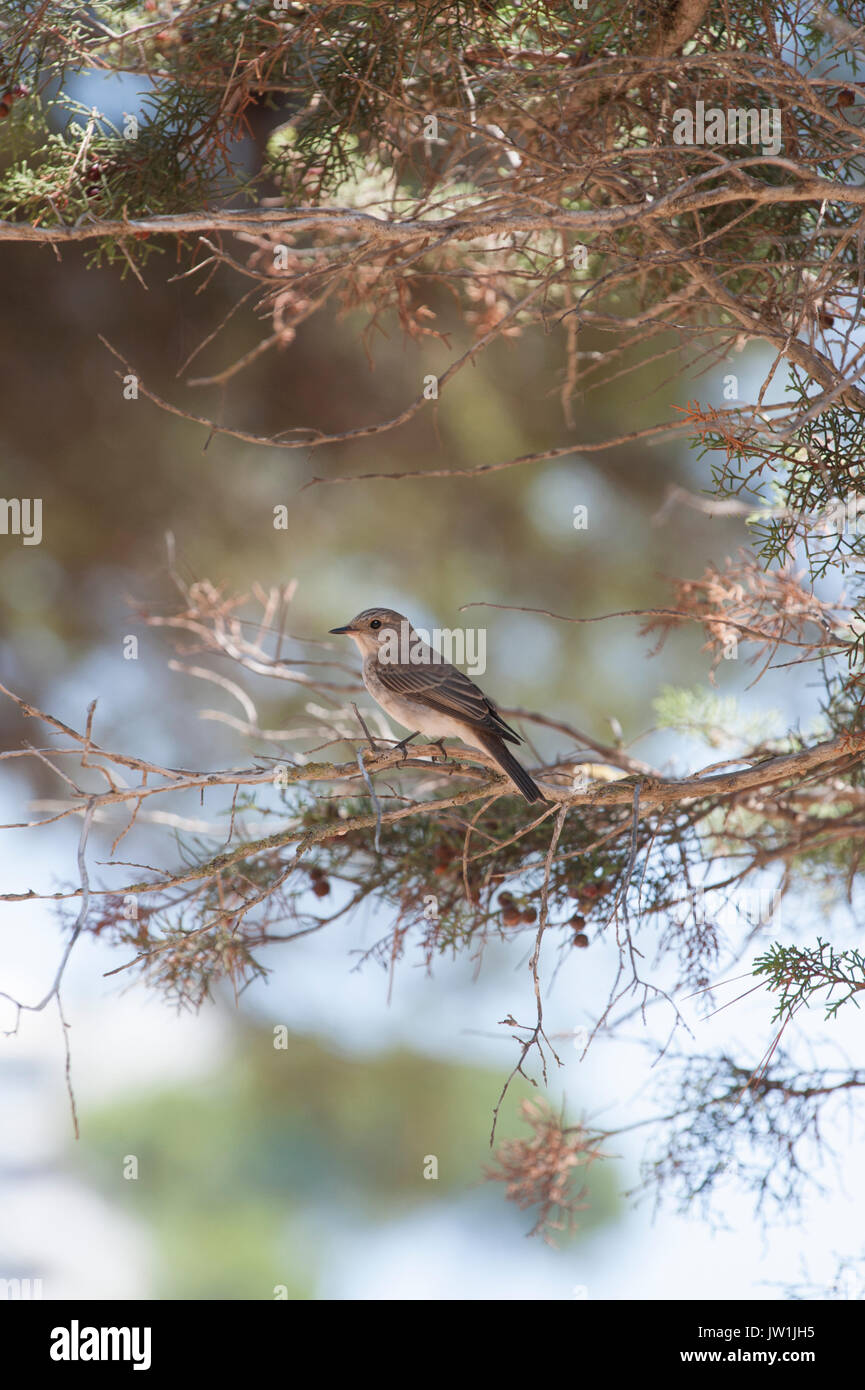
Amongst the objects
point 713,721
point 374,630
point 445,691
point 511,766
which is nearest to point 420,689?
point 445,691

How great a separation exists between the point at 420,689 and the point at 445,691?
6 cm

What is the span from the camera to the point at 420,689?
98.7 inches

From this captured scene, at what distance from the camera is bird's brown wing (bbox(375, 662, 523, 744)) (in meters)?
2.36

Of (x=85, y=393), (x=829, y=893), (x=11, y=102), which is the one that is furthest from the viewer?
(x=85, y=393)

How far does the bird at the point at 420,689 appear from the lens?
2350 millimetres

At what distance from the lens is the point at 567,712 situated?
14.4ft

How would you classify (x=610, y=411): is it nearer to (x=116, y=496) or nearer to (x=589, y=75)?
(x=116, y=496)

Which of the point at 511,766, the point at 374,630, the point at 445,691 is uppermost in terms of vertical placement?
the point at 374,630

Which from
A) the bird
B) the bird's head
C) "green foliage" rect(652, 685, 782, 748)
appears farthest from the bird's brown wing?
"green foliage" rect(652, 685, 782, 748)

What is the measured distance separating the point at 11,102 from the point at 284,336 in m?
0.63

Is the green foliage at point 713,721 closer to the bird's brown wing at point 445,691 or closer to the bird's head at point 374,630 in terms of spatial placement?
the bird's brown wing at point 445,691

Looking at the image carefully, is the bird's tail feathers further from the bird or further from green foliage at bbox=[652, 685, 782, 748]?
green foliage at bbox=[652, 685, 782, 748]

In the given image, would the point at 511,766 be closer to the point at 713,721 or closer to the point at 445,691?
the point at 445,691
